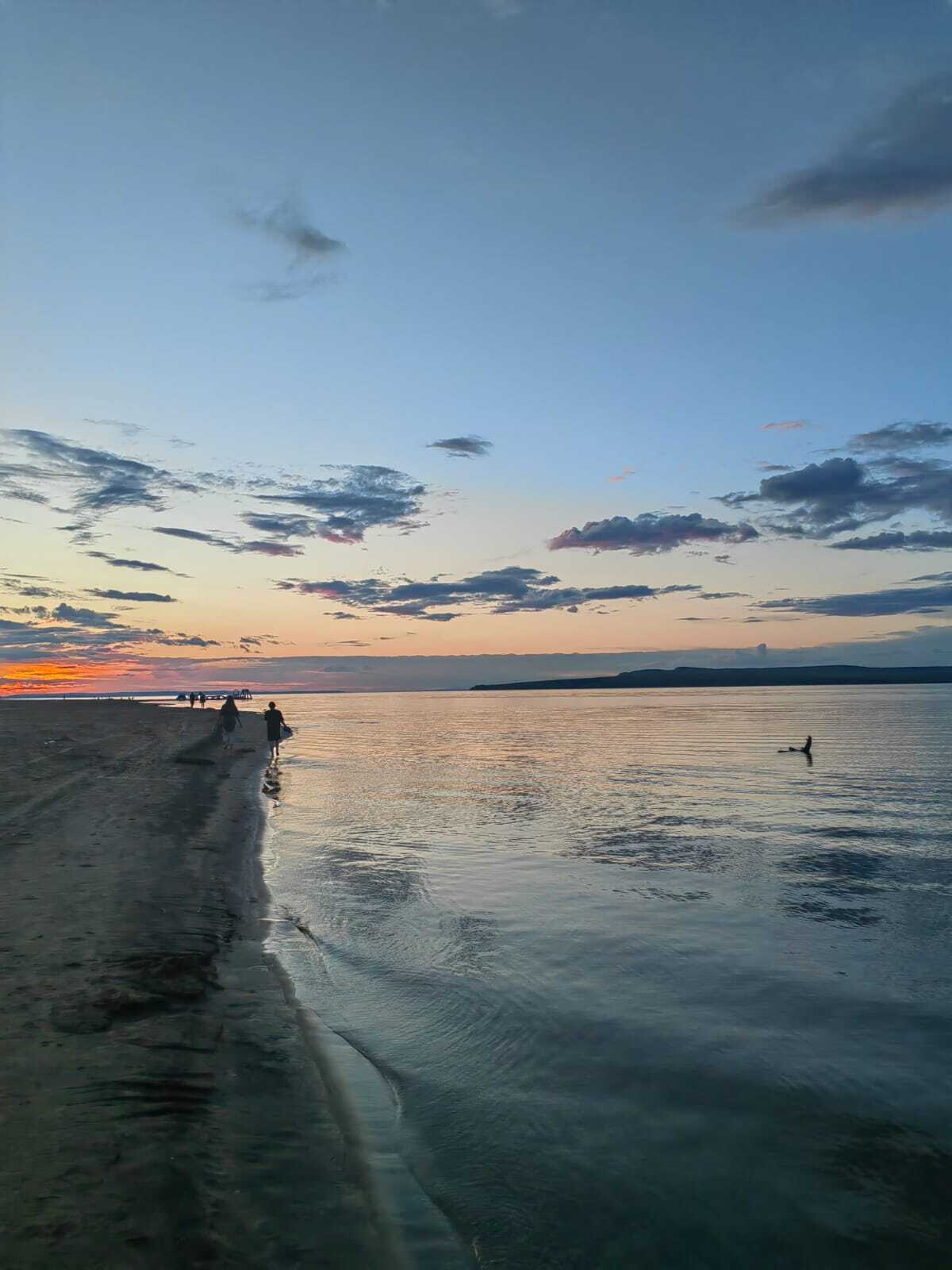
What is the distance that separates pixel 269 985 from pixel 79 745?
39.5 metres

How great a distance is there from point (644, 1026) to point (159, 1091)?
16.5 ft

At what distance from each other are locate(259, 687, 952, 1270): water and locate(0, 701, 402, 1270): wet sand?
1.91 feet

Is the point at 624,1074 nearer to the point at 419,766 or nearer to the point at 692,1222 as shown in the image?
the point at 692,1222

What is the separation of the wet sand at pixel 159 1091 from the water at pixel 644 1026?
0.58 meters

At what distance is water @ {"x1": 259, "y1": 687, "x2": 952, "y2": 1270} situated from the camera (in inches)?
204

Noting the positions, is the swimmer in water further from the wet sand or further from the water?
the wet sand

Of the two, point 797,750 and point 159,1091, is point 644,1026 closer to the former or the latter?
point 159,1091

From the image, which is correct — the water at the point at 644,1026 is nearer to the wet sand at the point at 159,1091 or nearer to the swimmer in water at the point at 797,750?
the wet sand at the point at 159,1091

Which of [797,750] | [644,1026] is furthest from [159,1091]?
[797,750]

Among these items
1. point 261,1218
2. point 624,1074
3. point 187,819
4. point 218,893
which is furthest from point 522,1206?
point 187,819

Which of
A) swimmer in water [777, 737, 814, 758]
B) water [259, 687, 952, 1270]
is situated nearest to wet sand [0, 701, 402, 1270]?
water [259, 687, 952, 1270]

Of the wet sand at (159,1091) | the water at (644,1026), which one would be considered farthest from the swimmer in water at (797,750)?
the wet sand at (159,1091)

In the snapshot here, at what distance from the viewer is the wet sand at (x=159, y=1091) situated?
4430 millimetres

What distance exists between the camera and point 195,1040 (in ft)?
23.0
